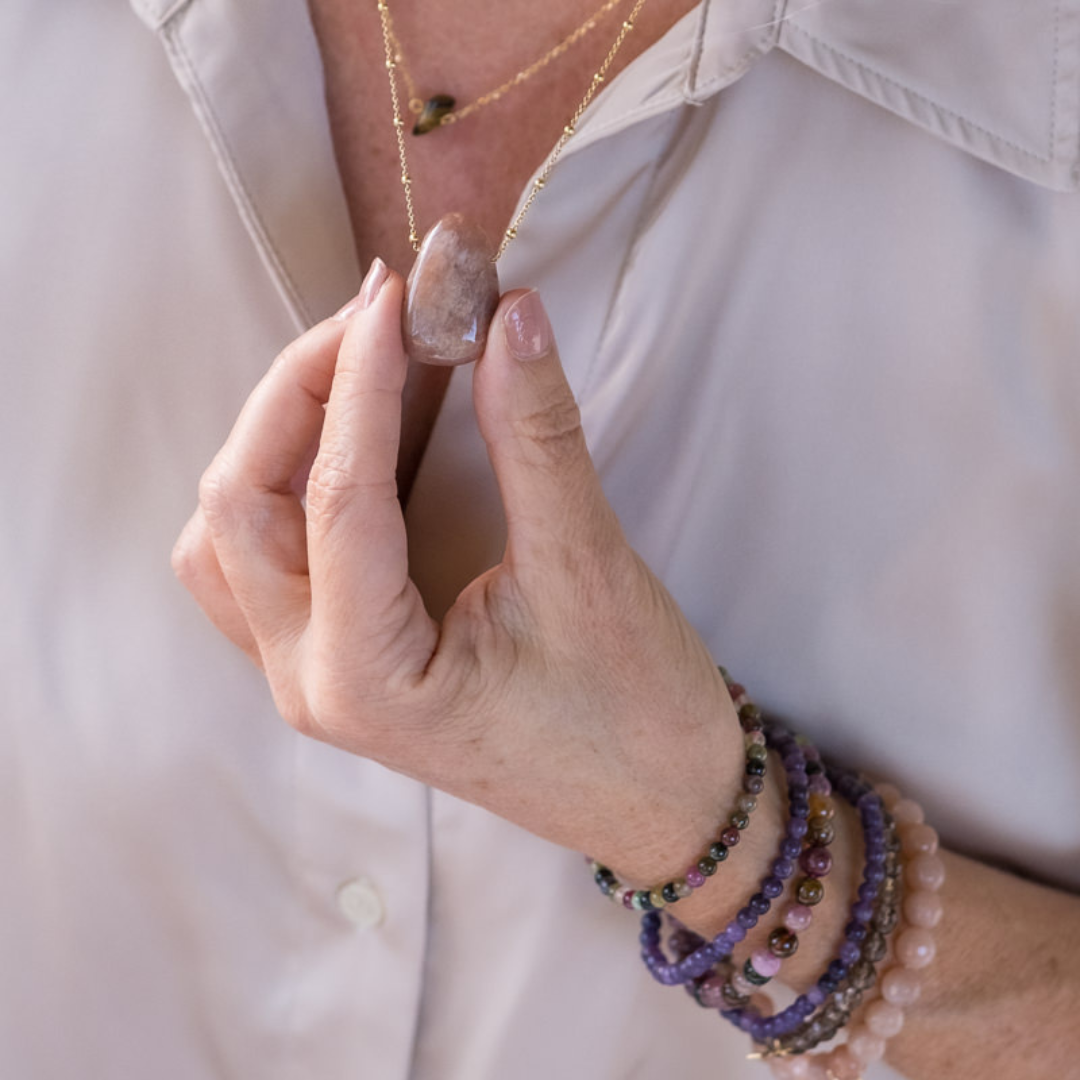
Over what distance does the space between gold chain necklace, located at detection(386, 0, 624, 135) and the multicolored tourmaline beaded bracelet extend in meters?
0.59

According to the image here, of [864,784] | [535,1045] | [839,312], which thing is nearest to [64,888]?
[535,1045]

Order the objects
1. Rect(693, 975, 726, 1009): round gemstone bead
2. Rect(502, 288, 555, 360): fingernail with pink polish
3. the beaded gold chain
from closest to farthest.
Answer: Rect(502, 288, 555, 360): fingernail with pink polish < the beaded gold chain < Rect(693, 975, 726, 1009): round gemstone bead

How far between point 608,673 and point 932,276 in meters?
0.40

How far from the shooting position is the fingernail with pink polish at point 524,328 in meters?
0.63

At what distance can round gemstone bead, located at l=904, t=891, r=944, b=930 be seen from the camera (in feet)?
2.82

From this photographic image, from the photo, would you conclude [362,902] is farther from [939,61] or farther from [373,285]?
[939,61]

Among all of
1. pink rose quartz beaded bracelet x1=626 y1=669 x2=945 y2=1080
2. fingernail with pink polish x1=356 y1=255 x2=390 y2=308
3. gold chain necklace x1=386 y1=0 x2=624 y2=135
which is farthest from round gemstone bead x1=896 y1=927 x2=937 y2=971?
gold chain necklace x1=386 y1=0 x2=624 y2=135

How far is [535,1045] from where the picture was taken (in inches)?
39.9

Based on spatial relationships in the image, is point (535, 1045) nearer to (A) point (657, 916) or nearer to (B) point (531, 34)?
(A) point (657, 916)

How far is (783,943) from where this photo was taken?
0.83 metres

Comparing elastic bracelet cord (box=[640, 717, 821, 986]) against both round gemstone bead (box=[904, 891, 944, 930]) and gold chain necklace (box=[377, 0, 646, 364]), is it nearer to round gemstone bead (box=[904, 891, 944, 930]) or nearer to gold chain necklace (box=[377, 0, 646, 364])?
round gemstone bead (box=[904, 891, 944, 930])

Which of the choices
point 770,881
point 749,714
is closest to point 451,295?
point 749,714

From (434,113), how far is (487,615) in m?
0.49

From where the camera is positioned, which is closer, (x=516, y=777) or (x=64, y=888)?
(x=516, y=777)
